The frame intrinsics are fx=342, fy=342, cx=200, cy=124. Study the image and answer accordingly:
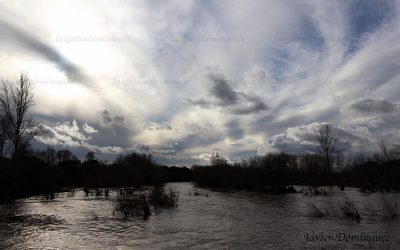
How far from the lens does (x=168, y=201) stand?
30719mm

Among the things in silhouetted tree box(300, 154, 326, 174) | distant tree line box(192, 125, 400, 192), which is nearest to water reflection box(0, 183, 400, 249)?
distant tree line box(192, 125, 400, 192)

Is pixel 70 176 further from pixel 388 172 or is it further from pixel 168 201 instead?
pixel 388 172

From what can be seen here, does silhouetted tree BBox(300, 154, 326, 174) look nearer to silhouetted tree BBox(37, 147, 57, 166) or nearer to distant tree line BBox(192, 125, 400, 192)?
distant tree line BBox(192, 125, 400, 192)

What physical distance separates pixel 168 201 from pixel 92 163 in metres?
88.2

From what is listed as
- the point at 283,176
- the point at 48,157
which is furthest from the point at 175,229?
the point at 48,157

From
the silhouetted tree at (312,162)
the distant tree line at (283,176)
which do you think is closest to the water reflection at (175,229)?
the distant tree line at (283,176)

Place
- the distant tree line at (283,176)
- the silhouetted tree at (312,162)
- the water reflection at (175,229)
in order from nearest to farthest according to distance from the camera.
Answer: the water reflection at (175,229) → the distant tree line at (283,176) → the silhouetted tree at (312,162)

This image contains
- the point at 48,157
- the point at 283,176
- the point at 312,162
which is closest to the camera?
the point at 283,176

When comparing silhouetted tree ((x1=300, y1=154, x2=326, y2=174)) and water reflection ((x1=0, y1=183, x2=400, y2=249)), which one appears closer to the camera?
water reflection ((x1=0, y1=183, x2=400, y2=249))

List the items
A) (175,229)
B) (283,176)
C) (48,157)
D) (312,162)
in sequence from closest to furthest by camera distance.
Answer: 1. (175,229)
2. (283,176)
3. (48,157)
4. (312,162)

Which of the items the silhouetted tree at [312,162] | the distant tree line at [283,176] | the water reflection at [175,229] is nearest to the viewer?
the water reflection at [175,229]

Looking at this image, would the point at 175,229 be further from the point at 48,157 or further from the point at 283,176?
the point at 48,157

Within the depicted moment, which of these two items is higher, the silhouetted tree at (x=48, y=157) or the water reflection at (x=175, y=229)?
the silhouetted tree at (x=48, y=157)

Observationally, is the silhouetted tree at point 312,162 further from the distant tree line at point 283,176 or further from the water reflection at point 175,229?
the water reflection at point 175,229
